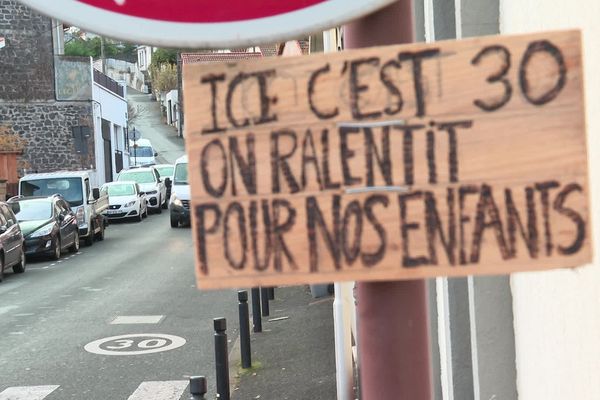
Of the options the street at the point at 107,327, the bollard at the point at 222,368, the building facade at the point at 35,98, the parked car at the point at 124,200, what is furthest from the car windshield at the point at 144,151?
the bollard at the point at 222,368

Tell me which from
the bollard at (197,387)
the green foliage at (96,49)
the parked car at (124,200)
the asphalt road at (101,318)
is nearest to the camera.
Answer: the bollard at (197,387)

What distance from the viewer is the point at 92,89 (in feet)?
150

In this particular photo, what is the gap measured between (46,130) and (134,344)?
110 feet

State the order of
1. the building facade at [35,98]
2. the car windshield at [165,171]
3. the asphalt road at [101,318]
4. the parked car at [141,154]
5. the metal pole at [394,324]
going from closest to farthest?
the metal pole at [394,324]
the asphalt road at [101,318]
the building facade at [35,98]
the car windshield at [165,171]
the parked car at [141,154]

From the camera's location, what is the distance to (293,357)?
32.8 feet

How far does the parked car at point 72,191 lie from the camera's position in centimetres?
2744

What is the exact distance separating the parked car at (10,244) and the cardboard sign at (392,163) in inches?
712

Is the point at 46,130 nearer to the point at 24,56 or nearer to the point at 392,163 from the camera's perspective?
the point at 24,56

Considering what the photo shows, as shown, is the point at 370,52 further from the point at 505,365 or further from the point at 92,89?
the point at 92,89

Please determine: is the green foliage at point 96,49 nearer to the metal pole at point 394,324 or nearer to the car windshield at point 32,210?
the car windshield at point 32,210

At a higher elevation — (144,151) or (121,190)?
(144,151)

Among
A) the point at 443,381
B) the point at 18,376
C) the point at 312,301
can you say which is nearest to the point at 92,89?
the point at 312,301

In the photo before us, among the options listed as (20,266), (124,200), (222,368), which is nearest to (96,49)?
(124,200)

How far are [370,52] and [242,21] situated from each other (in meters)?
0.23
